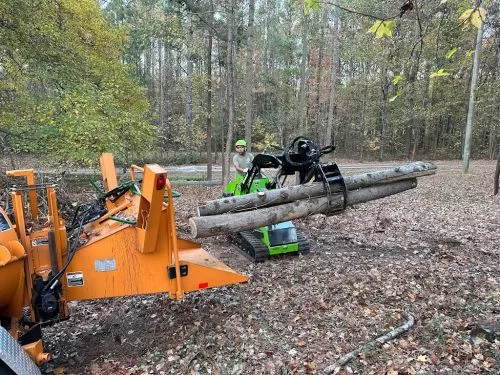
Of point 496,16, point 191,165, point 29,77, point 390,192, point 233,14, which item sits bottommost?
point 191,165

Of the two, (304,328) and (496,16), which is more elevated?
(496,16)

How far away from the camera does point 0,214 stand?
12.4 ft

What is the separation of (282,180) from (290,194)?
140cm

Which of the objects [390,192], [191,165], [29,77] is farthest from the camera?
[191,165]

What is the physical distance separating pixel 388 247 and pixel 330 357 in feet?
13.1

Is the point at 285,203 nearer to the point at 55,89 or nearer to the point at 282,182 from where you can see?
the point at 282,182

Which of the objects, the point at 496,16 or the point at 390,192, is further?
the point at 496,16

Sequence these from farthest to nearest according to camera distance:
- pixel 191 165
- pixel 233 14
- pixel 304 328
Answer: pixel 191 165, pixel 233 14, pixel 304 328

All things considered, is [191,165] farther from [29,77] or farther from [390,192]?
[390,192]

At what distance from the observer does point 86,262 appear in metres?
4.01

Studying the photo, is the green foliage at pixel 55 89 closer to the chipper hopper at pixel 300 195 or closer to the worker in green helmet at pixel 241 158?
the worker in green helmet at pixel 241 158

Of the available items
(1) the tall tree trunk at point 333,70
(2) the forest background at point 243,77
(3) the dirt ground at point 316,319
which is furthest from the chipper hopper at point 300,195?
(1) the tall tree trunk at point 333,70

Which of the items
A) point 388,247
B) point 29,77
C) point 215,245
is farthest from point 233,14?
point 388,247

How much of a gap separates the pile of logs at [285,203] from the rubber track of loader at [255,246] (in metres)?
1.74
